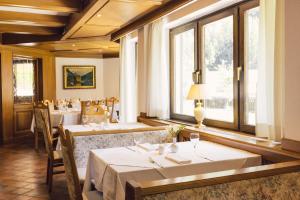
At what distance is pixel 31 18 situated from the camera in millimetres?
5602

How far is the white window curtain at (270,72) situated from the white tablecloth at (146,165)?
292mm

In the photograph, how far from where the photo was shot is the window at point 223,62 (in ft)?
11.3

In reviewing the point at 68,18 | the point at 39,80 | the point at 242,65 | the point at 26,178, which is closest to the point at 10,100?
the point at 39,80

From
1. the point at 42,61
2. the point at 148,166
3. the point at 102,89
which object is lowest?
the point at 148,166

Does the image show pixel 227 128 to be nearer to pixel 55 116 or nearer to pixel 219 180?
pixel 219 180

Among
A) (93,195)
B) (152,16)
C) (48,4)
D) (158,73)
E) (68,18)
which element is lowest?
(93,195)

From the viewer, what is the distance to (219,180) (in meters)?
1.78

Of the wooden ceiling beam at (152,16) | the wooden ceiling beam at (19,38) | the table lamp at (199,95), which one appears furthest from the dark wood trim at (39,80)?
the table lamp at (199,95)

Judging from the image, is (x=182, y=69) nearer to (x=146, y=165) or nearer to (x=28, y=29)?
(x=146, y=165)

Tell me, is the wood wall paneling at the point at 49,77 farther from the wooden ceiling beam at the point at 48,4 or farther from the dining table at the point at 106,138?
the dining table at the point at 106,138

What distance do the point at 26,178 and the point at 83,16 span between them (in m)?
2.50

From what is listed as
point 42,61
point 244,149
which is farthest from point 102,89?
point 244,149

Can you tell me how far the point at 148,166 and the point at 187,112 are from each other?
238cm

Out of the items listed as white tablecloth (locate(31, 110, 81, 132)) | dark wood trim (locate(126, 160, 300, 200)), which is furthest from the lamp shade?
white tablecloth (locate(31, 110, 81, 132))
